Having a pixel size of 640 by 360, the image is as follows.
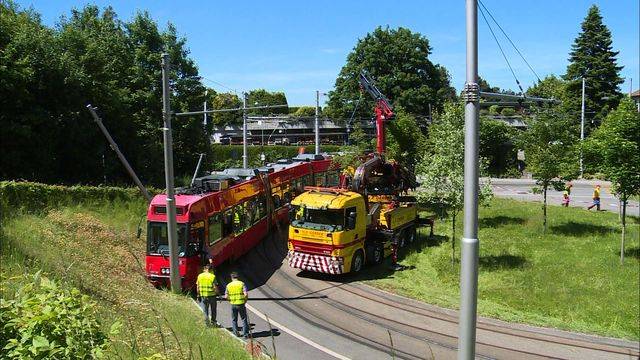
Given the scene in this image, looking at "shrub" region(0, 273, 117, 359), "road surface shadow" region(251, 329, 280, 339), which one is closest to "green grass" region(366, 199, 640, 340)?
"road surface shadow" region(251, 329, 280, 339)

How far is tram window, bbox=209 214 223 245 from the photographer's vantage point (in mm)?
19031

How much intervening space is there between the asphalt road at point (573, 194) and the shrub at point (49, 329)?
32.5 meters

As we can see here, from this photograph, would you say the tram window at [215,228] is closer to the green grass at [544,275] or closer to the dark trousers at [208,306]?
the dark trousers at [208,306]

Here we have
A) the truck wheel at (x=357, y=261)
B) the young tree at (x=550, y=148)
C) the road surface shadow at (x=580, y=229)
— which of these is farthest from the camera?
the young tree at (x=550, y=148)

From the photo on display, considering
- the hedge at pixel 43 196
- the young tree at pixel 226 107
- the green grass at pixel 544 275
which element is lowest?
the green grass at pixel 544 275

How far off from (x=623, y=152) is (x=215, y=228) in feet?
53.4

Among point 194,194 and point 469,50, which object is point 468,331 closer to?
point 469,50

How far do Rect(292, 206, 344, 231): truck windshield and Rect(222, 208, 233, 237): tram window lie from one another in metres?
2.52

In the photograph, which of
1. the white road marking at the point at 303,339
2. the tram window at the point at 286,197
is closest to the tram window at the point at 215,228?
the white road marking at the point at 303,339

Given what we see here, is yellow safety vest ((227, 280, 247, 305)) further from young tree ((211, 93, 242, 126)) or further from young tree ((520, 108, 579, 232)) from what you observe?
young tree ((211, 93, 242, 126))

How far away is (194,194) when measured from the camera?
62.9ft

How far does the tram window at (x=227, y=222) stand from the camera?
20.3 m

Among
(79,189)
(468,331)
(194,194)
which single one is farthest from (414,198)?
(468,331)

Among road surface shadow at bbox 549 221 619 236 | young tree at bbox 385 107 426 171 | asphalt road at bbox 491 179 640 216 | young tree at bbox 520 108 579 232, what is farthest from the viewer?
young tree at bbox 385 107 426 171
